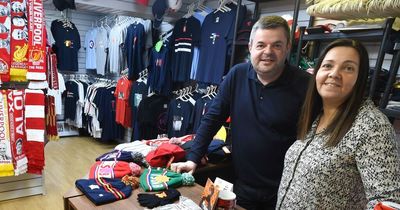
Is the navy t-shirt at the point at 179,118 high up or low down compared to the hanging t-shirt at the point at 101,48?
down

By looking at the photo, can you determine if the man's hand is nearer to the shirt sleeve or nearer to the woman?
the woman

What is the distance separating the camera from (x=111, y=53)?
4.94 meters

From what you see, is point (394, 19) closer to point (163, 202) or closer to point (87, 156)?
point (163, 202)

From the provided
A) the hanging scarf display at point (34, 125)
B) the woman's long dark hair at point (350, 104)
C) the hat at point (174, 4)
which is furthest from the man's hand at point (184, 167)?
the hat at point (174, 4)

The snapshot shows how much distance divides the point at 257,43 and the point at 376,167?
0.79m

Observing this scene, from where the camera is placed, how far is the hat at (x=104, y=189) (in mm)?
1100

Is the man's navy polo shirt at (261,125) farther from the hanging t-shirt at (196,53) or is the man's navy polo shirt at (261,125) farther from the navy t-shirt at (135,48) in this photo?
the navy t-shirt at (135,48)

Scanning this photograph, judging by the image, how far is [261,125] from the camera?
4.81 ft

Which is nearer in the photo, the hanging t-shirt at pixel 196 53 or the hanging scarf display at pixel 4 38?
the hanging scarf display at pixel 4 38

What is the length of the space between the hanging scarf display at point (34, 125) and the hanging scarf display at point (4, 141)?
0.17m

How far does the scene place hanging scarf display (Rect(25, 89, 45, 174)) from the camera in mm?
2666

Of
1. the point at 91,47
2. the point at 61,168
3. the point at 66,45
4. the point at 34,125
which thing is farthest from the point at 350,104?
the point at 91,47

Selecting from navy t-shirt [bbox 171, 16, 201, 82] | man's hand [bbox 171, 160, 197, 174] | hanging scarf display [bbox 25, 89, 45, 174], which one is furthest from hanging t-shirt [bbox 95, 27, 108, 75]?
man's hand [bbox 171, 160, 197, 174]

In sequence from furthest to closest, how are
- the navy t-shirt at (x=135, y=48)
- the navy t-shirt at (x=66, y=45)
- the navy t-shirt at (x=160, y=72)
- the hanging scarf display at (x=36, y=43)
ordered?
the navy t-shirt at (x=66, y=45)
the navy t-shirt at (x=135, y=48)
the navy t-shirt at (x=160, y=72)
the hanging scarf display at (x=36, y=43)
